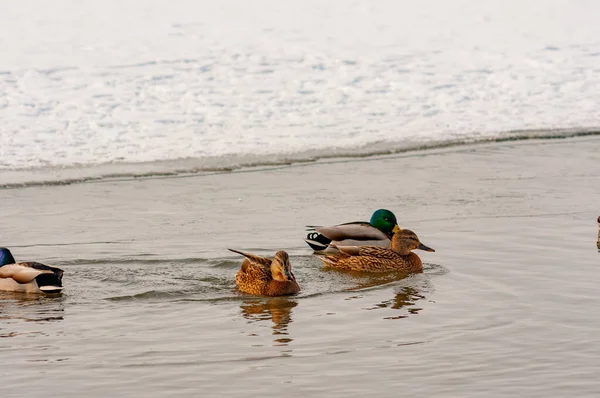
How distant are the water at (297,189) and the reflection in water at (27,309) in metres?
0.03

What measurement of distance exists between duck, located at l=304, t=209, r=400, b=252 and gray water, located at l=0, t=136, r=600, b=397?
0.67 feet

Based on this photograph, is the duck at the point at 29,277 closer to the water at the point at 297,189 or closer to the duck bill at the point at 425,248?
the water at the point at 297,189

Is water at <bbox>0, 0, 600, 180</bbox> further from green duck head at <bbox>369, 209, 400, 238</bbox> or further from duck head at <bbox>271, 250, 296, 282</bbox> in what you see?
duck head at <bbox>271, 250, 296, 282</bbox>

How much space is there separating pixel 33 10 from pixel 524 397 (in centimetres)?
1785

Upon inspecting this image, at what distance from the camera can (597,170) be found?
45.4 feet

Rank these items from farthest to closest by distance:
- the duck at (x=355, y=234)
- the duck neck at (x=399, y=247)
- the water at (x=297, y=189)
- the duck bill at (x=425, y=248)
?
the duck at (x=355, y=234), the duck neck at (x=399, y=247), the duck bill at (x=425, y=248), the water at (x=297, y=189)

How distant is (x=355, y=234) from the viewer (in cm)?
1072

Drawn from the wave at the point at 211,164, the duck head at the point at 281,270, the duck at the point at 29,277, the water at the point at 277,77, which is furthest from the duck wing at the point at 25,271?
the water at the point at 277,77

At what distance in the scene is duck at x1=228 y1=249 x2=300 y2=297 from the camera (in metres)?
8.95

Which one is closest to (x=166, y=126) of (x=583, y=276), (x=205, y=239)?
(x=205, y=239)

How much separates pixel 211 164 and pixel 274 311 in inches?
242

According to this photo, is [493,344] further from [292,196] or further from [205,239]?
[292,196]

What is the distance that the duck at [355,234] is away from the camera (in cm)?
1053

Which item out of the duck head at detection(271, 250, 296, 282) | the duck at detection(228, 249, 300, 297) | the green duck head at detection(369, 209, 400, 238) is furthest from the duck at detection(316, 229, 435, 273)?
the duck head at detection(271, 250, 296, 282)
